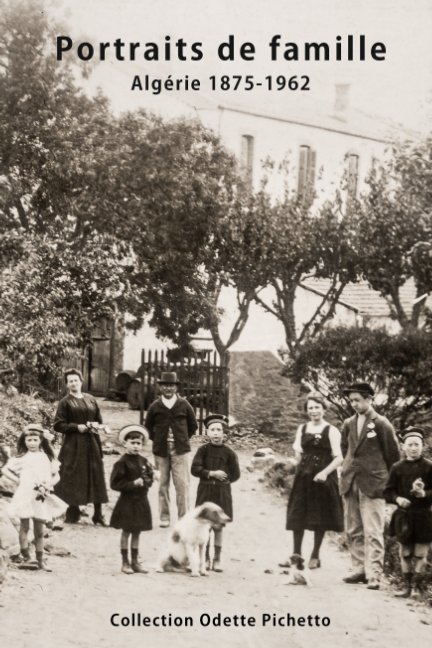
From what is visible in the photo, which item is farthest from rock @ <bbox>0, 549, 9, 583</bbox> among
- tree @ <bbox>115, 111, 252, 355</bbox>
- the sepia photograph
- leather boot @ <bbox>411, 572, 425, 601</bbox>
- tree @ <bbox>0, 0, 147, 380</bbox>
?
tree @ <bbox>115, 111, 252, 355</bbox>

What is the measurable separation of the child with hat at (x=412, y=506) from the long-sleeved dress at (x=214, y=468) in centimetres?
158

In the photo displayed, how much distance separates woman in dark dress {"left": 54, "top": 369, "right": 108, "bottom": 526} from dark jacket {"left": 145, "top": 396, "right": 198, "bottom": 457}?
66 centimetres

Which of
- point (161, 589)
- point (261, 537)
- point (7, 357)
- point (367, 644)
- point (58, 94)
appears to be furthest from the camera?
point (58, 94)

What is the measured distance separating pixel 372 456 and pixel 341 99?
28438 millimetres

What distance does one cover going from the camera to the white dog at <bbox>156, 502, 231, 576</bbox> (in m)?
8.29

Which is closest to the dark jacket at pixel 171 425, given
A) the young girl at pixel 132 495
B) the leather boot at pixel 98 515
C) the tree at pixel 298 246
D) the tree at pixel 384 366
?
the leather boot at pixel 98 515

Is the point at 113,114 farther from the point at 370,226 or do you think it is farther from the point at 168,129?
the point at 370,226

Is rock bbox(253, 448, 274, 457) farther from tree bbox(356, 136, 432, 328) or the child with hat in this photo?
the child with hat

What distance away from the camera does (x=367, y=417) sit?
28.1 feet

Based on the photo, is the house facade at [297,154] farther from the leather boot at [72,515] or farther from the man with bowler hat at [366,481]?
the man with bowler hat at [366,481]

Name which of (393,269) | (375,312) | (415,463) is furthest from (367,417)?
(375,312)

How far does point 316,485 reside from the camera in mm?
8750

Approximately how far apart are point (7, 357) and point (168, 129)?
6.50 m

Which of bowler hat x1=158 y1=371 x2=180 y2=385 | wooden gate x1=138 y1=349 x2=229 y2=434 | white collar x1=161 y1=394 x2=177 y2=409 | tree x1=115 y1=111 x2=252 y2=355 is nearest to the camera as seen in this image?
bowler hat x1=158 y1=371 x2=180 y2=385
